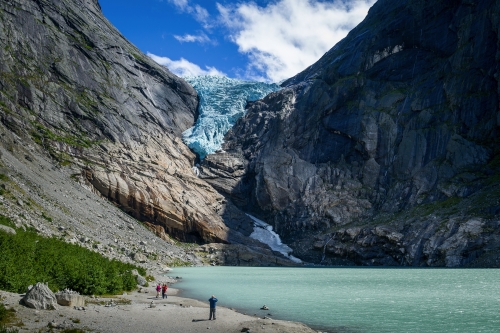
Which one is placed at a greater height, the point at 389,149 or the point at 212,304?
the point at 389,149

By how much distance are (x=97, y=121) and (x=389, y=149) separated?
3426 inches

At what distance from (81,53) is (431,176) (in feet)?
360

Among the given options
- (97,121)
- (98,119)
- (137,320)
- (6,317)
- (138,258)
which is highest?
(98,119)

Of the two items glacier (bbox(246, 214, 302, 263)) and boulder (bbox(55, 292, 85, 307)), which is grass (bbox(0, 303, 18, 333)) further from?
glacier (bbox(246, 214, 302, 263))

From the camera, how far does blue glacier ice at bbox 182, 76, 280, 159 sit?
155500mm

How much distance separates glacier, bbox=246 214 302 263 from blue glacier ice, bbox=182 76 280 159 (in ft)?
121

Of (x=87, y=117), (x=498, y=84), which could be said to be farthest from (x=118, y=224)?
(x=498, y=84)

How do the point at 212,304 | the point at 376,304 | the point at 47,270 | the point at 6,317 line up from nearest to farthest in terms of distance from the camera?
1. the point at 6,317
2. the point at 212,304
3. the point at 47,270
4. the point at 376,304

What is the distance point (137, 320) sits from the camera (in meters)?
23.6

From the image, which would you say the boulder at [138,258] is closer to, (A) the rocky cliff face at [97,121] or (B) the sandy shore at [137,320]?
(A) the rocky cliff face at [97,121]

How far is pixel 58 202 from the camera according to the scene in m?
71.0

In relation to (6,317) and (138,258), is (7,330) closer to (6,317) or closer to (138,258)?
(6,317)

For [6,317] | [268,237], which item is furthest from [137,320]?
[268,237]

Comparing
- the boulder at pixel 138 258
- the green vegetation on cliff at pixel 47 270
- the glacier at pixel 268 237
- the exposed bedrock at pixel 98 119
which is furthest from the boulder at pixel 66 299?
the glacier at pixel 268 237
